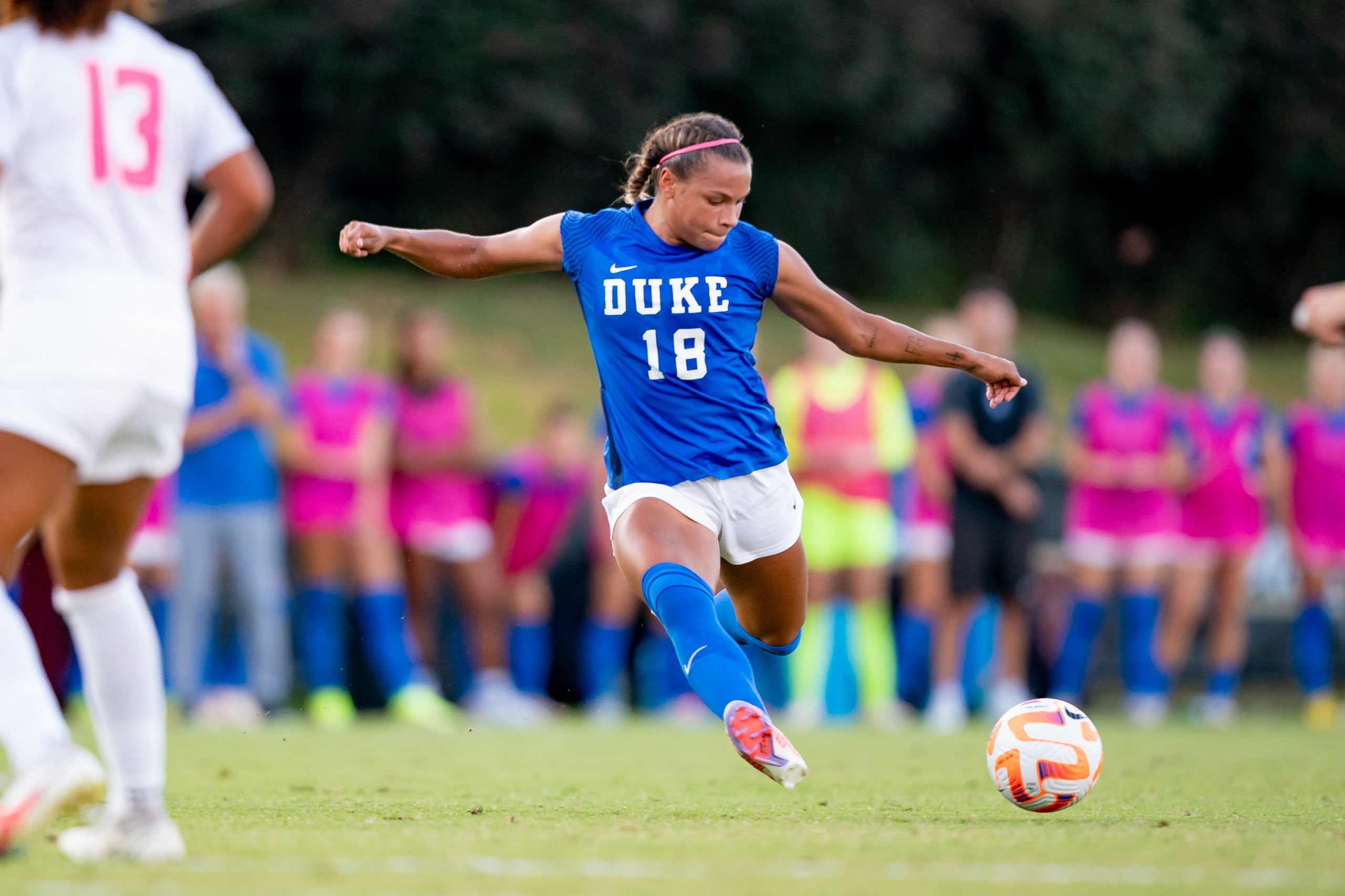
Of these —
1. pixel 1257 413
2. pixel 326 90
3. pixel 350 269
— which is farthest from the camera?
pixel 350 269

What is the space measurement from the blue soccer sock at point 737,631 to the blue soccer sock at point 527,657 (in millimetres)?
6251

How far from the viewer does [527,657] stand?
40.0ft

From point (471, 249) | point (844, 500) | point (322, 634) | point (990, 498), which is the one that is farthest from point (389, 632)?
point (471, 249)

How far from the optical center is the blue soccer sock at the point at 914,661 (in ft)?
38.8

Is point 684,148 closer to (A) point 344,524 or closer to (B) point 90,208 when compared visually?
(B) point 90,208

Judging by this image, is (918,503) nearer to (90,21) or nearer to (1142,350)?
(1142,350)

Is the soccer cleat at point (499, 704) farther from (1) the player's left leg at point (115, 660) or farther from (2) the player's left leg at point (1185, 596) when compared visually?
(1) the player's left leg at point (115, 660)

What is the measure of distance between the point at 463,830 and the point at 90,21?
2.30m

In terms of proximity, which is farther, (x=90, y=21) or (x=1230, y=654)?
(x=1230, y=654)

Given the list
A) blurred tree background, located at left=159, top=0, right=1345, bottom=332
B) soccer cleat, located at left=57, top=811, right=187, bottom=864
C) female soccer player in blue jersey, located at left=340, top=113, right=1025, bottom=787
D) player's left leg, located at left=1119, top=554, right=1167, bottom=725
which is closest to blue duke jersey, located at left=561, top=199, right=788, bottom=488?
female soccer player in blue jersey, located at left=340, top=113, right=1025, bottom=787

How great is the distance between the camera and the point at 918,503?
11.9 metres

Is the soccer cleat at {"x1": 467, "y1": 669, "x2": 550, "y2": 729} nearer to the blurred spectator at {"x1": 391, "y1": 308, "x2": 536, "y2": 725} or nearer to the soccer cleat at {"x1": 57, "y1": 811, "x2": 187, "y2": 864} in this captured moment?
the blurred spectator at {"x1": 391, "y1": 308, "x2": 536, "y2": 725}

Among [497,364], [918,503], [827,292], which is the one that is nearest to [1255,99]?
[497,364]

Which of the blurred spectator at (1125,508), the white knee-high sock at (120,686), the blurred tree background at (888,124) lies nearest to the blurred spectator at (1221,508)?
the blurred spectator at (1125,508)
